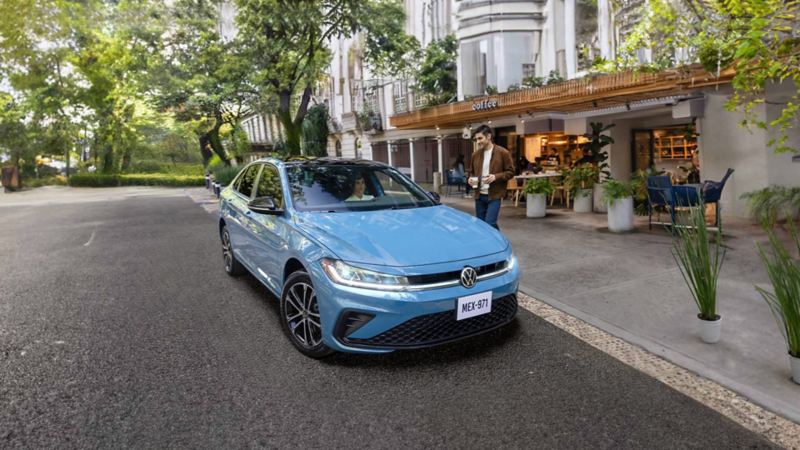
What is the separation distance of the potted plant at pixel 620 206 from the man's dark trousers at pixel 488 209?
309 centimetres

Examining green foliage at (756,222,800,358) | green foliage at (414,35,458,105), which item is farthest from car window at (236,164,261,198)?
green foliage at (414,35,458,105)

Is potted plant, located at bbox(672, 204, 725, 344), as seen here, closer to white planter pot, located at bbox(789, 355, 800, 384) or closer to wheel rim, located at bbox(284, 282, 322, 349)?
white planter pot, located at bbox(789, 355, 800, 384)

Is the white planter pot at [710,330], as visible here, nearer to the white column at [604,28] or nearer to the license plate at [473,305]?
the license plate at [473,305]

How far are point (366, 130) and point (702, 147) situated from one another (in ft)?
63.8

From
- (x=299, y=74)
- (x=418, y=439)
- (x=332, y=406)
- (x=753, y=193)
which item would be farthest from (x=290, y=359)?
(x=299, y=74)

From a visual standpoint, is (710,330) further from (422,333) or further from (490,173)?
(490,173)

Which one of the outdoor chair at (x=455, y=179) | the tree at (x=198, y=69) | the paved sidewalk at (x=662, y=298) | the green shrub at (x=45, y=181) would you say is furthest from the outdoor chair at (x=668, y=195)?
the green shrub at (x=45, y=181)

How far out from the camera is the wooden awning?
801 centimetres

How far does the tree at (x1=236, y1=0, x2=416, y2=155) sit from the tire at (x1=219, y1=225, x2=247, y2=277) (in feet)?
30.2

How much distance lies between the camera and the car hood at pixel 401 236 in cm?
358

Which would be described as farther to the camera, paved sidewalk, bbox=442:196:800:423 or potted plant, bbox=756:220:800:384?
paved sidewalk, bbox=442:196:800:423

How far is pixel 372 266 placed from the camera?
348 cm

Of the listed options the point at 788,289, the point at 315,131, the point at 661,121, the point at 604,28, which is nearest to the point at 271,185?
the point at 788,289

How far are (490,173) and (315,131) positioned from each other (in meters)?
26.5
